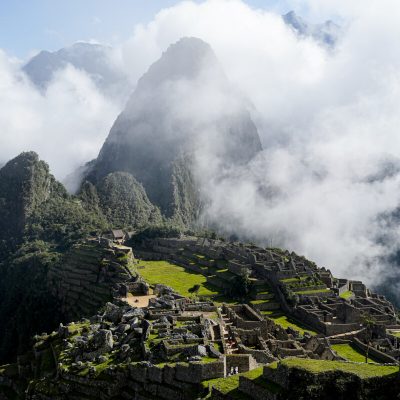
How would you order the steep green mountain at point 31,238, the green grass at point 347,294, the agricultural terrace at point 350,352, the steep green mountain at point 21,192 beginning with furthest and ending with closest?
1. the steep green mountain at point 21,192
2. the steep green mountain at point 31,238
3. the green grass at point 347,294
4. the agricultural terrace at point 350,352

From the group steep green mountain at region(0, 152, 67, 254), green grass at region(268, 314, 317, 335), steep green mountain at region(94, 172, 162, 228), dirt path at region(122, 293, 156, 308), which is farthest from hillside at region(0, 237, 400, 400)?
steep green mountain at region(94, 172, 162, 228)

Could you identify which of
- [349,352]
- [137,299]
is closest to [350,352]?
[349,352]

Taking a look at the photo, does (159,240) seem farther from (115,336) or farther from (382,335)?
(115,336)

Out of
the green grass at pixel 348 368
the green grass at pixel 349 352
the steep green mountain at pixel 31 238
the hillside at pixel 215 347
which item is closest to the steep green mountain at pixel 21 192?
the steep green mountain at pixel 31 238

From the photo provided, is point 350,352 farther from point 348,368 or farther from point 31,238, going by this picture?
point 31,238

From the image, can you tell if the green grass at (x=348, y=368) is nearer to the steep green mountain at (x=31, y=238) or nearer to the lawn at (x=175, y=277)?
the lawn at (x=175, y=277)
